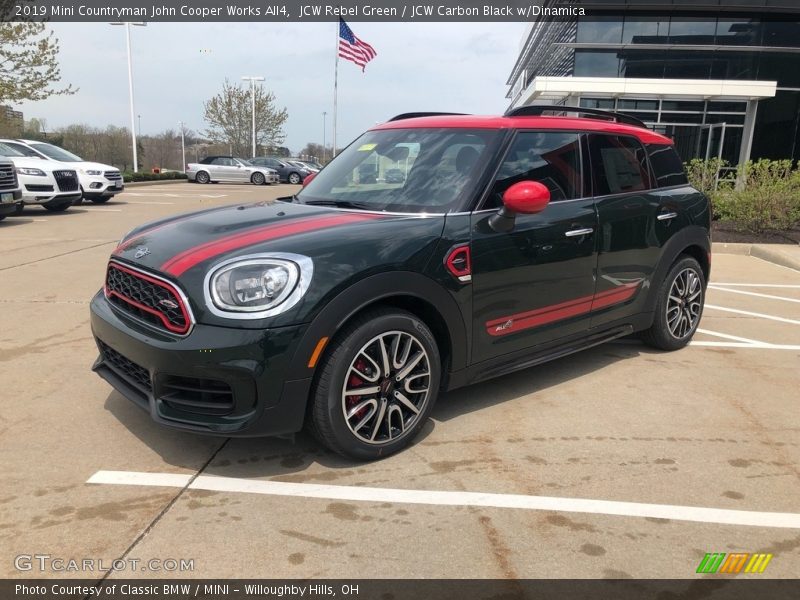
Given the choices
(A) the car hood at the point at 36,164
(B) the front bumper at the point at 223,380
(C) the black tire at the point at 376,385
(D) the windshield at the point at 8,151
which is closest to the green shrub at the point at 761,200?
(C) the black tire at the point at 376,385

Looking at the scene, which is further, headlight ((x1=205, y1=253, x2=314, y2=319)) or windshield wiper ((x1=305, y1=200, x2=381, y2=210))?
windshield wiper ((x1=305, y1=200, x2=381, y2=210))

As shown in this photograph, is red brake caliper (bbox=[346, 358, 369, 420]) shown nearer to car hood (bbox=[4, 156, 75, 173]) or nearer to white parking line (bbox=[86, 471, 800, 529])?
white parking line (bbox=[86, 471, 800, 529])

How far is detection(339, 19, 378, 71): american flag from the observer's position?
24.6 m

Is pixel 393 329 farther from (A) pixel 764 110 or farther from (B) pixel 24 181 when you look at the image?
→ (A) pixel 764 110

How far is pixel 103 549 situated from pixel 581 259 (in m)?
2.96

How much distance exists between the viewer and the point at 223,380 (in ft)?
8.72

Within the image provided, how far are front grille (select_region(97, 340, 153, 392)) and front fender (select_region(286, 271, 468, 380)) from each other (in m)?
0.77

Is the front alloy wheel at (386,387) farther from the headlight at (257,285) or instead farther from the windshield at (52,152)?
the windshield at (52,152)

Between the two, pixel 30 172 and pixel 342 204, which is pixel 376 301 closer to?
pixel 342 204

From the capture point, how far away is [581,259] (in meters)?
3.83

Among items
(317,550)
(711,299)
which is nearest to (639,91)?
(711,299)

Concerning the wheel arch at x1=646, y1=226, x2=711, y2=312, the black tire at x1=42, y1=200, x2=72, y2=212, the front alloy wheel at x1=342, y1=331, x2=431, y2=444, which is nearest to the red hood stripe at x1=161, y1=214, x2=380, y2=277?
the front alloy wheel at x1=342, y1=331, x2=431, y2=444

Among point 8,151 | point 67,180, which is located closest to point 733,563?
point 67,180

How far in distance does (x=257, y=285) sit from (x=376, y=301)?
0.56m
